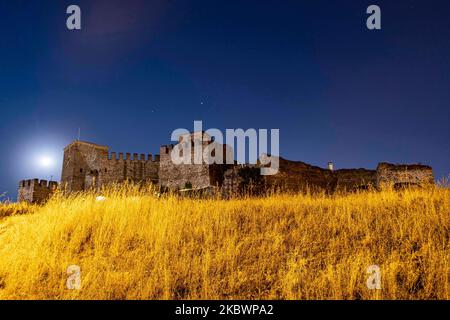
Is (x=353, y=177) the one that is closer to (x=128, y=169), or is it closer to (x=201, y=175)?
(x=201, y=175)

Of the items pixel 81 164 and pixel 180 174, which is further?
pixel 81 164

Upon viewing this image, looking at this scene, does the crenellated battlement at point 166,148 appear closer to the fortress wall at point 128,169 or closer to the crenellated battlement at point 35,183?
the fortress wall at point 128,169

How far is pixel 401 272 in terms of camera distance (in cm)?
446

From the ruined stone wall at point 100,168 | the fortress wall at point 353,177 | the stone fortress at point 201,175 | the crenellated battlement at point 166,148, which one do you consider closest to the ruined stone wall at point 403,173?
the stone fortress at point 201,175

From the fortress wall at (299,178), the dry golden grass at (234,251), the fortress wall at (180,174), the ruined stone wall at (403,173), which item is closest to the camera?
the dry golden grass at (234,251)

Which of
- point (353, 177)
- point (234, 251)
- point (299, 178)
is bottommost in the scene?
point (234, 251)

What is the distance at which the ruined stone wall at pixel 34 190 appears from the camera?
35.6 metres

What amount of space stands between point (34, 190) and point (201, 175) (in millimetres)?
17806

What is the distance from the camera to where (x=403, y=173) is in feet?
47.9

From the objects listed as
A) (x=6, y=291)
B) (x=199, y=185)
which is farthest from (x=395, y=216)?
(x=199, y=185)

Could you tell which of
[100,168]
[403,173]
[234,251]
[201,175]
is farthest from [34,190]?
[234,251]

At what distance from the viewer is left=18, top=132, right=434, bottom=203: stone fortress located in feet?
45.9
